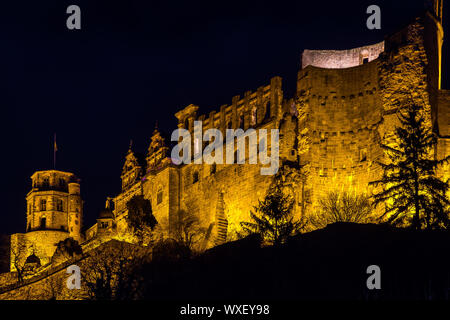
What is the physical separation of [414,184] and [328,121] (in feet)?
39.1

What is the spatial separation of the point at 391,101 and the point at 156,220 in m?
25.5

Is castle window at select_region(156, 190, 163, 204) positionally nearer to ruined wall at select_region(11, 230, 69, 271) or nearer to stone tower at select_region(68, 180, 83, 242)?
ruined wall at select_region(11, 230, 69, 271)

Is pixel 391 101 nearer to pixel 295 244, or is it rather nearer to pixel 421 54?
pixel 421 54

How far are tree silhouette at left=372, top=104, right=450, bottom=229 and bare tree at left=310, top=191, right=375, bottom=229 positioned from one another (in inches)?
82.7

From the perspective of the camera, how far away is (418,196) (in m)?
58.1

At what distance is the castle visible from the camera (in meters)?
66.5

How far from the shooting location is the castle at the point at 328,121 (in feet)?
218

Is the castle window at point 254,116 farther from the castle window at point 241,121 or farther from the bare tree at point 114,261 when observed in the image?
the bare tree at point 114,261

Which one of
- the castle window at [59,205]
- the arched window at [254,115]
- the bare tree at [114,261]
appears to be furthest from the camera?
the castle window at [59,205]

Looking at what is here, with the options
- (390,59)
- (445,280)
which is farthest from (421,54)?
(445,280)

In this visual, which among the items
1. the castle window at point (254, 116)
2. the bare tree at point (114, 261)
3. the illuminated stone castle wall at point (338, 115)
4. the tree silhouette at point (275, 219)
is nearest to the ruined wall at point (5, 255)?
the illuminated stone castle wall at point (338, 115)

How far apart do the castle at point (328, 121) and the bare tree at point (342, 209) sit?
628 millimetres

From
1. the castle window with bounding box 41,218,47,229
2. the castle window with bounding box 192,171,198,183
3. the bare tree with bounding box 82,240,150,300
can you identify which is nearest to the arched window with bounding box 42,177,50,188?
the castle window with bounding box 41,218,47,229
